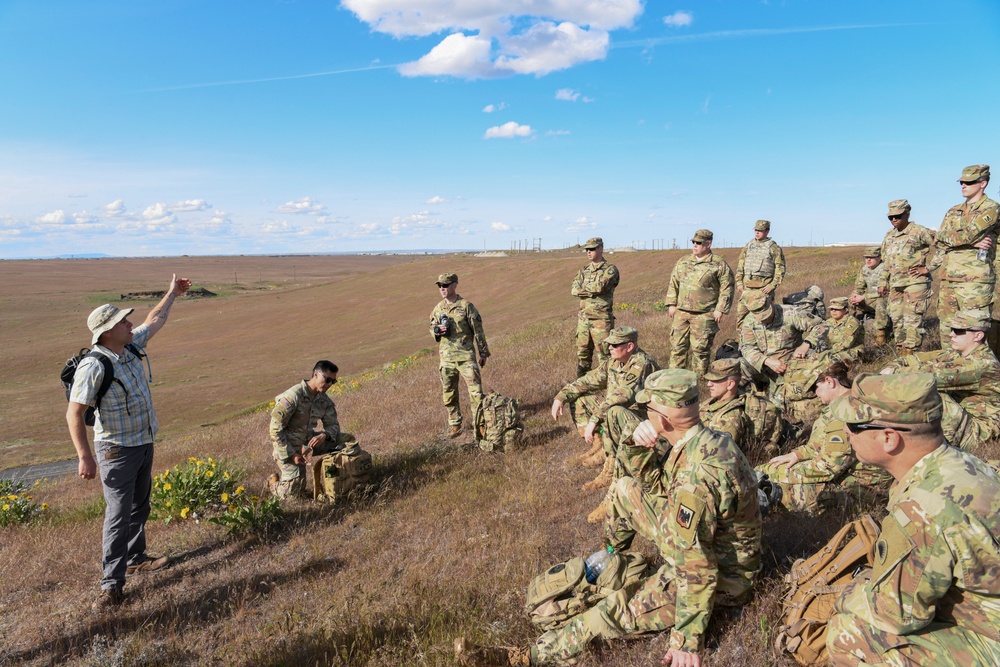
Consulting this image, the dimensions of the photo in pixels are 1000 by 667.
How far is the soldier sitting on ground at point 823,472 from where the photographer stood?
14.5 ft

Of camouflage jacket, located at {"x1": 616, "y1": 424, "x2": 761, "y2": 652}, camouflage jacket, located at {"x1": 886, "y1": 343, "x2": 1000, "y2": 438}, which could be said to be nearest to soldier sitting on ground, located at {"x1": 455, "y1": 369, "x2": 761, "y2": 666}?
camouflage jacket, located at {"x1": 616, "y1": 424, "x2": 761, "y2": 652}

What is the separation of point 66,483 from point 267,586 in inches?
373

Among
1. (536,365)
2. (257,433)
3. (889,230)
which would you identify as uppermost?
(889,230)

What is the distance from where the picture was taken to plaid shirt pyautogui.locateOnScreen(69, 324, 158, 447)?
187 inches

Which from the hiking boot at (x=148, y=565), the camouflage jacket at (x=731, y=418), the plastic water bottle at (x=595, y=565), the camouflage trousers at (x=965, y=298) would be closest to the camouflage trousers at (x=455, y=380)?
the camouflage jacket at (x=731, y=418)

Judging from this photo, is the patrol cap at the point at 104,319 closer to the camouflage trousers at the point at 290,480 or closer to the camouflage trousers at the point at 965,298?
the camouflage trousers at the point at 290,480

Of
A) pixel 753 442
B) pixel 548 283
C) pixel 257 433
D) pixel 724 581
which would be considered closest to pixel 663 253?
pixel 548 283

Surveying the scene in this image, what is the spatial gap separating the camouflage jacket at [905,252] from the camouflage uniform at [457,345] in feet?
21.0

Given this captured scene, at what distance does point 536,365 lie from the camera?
42.9 feet

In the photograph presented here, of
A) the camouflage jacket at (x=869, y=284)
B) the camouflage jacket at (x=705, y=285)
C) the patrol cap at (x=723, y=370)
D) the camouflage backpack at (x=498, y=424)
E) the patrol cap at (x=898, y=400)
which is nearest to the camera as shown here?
the patrol cap at (x=898, y=400)

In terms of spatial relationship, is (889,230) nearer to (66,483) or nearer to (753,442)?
(753,442)

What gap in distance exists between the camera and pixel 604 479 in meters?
6.06

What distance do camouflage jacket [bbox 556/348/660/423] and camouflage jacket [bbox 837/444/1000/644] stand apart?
12.4 ft

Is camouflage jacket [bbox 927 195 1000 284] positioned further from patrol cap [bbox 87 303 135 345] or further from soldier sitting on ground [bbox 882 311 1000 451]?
patrol cap [bbox 87 303 135 345]
